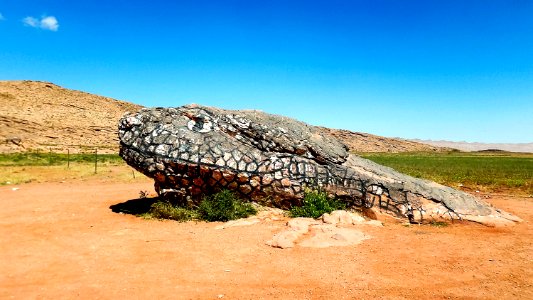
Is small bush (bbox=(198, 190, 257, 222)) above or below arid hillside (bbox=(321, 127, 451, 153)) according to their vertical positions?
below

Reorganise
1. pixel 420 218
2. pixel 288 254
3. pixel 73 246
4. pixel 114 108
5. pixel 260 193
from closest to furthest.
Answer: pixel 288 254 < pixel 73 246 < pixel 420 218 < pixel 260 193 < pixel 114 108

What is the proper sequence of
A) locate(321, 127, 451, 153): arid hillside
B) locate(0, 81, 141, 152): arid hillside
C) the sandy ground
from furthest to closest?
locate(321, 127, 451, 153): arid hillside, locate(0, 81, 141, 152): arid hillside, the sandy ground

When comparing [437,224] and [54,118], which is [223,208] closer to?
[437,224]

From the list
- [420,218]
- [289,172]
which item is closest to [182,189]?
[289,172]

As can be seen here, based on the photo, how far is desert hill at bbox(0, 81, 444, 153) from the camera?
158 ft

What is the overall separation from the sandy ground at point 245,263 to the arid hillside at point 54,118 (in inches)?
1543

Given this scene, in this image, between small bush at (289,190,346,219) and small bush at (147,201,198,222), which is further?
small bush at (147,201,198,222)

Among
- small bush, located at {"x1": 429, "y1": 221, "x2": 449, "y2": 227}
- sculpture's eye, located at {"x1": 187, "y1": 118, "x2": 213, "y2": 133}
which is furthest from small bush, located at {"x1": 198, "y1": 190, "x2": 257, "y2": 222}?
small bush, located at {"x1": 429, "y1": 221, "x2": 449, "y2": 227}

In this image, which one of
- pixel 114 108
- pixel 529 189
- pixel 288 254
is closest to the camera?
pixel 288 254

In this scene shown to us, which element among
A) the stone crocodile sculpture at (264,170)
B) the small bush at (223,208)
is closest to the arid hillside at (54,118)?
the stone crocodile sculpture at (264,170)

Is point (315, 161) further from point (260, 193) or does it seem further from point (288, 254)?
point (288, 254)

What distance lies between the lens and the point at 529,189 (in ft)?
57.1

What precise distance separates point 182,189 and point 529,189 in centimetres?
1596

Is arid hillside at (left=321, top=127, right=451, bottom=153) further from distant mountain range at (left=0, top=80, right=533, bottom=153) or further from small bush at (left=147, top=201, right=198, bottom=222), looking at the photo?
small bush at (left=147, top=201, right=198, bottom=222)
